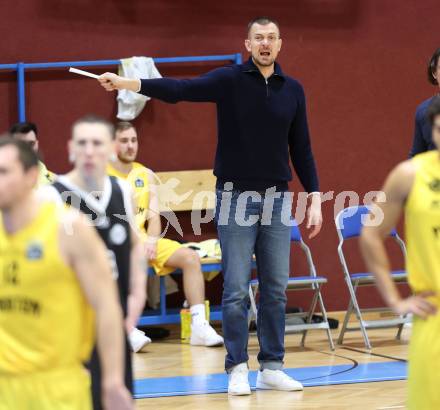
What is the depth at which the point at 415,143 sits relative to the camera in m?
5.44

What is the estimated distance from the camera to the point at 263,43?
19.0 ft

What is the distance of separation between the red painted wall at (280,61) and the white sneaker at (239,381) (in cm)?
339

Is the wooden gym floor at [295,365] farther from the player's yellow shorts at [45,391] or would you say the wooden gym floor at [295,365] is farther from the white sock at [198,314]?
the player's yellow shorts at [45,391]

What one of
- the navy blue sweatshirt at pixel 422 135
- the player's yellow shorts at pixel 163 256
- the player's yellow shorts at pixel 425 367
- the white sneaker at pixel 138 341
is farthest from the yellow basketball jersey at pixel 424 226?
the player's yellow shorts at pixel 163 256

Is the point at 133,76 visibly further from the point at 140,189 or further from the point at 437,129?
the point at 437,129

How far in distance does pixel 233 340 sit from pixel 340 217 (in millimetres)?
2782

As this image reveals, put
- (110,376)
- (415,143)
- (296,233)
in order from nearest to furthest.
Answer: (110,376) < (415,143) < (296,233)

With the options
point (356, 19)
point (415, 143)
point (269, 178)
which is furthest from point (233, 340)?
point (356, 19)

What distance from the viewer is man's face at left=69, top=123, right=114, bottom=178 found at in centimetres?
369

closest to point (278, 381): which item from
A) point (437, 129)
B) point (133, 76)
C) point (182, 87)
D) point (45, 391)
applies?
point (182, 87)

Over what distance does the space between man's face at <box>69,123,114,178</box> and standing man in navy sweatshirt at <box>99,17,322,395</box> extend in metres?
1.98

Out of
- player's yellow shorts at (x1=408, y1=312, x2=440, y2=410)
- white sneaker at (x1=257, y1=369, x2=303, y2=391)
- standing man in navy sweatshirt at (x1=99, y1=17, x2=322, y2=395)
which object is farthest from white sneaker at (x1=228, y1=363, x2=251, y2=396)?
player's yellow shorts at (x1=408, y1=312, x2=440, y2=410)

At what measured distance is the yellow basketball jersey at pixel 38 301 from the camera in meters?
2.92

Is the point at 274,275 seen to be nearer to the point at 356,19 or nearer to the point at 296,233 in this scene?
the point at 296,233
